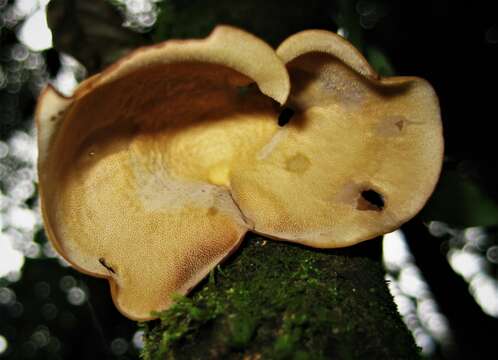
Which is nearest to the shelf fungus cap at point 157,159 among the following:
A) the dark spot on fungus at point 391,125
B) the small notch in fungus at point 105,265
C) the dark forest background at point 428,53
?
the small notch in fungus at point 105,265

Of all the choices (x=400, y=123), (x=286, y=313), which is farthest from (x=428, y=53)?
(x=286, y=313)

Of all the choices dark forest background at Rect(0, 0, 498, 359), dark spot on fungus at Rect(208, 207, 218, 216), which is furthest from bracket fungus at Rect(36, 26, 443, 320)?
dark forest background at Rect(0, 0, 498, 359)

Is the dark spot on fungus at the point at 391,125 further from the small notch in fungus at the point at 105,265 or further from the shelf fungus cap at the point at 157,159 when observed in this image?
the small notch in fungus at the point at 105,265

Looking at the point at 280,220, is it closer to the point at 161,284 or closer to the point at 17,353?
the point at 161,284

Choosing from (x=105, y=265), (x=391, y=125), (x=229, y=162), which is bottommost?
(x=105, y=265)

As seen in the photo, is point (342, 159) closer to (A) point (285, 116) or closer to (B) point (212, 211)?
(A) point (285, 116)

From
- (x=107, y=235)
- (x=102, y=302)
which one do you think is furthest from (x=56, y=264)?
(x=107, y=235)
